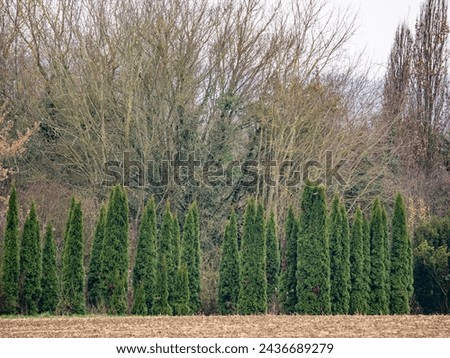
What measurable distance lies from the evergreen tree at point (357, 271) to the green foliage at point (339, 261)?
266mm

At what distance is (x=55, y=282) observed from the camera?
2125 cm

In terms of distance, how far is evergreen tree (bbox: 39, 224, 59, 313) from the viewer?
21.2 metres

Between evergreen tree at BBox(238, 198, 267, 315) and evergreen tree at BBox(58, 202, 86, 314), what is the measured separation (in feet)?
14.0

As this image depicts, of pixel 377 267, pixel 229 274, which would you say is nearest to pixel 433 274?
pixel 377 267

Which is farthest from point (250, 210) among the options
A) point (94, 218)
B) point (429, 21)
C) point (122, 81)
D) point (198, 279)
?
point (429, 21)

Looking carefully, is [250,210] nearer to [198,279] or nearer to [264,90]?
[198,279]

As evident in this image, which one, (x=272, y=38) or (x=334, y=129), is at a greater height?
(x=272, y=38)

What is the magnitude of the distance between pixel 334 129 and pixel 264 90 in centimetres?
288

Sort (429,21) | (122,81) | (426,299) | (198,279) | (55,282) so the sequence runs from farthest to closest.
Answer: (429,21) < (122,81) < (426,299) < (198,279) < (55,282)

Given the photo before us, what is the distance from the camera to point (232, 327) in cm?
1675

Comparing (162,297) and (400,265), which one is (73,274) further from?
(400,265)

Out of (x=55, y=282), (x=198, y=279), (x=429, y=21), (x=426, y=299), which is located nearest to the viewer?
(x=55, y=282)

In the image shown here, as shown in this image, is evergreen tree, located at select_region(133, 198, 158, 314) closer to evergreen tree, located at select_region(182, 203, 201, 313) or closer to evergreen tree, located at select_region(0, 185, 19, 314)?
evergreen tree, located at select_region(182, 203, 201, 313)

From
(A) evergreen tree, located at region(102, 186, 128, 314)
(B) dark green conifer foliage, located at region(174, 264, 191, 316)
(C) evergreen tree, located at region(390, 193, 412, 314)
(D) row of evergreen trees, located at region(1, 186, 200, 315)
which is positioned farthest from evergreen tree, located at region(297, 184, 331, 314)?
(A) evergreen tree, located at region(102, 186, 128, 314)
